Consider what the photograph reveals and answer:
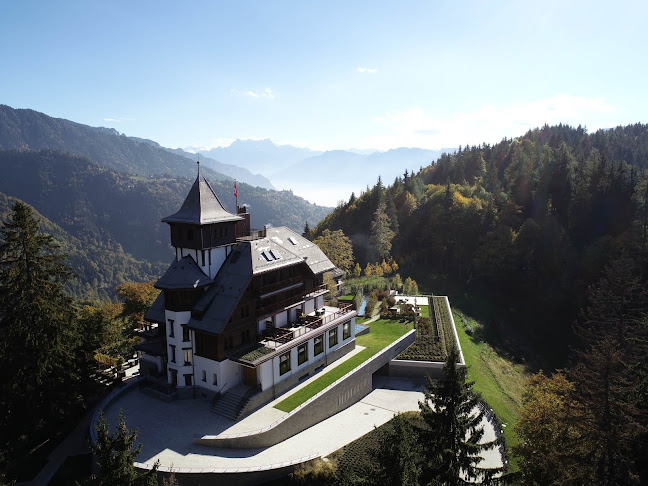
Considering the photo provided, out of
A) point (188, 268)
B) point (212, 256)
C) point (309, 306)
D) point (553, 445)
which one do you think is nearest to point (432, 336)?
point (309, 306)

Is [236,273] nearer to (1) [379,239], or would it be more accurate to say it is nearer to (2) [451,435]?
(2) [451,435]

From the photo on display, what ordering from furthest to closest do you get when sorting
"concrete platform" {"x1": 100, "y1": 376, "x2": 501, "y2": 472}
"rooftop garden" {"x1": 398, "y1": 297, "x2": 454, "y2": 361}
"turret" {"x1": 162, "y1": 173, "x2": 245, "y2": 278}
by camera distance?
"rooftop garden" {"x1": 398, "y1": 297, "x2": 454, "y2": 361} → "turret" {"x1": 162, "y1": 173, "x2": 245, "y2": 278} → "concrete platform" {"x1": 100, "y1": 376, "x2": 501, "y2": 472}

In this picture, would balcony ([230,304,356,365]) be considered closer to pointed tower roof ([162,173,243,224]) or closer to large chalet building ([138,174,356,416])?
large chalet building ([138,174,356,416])

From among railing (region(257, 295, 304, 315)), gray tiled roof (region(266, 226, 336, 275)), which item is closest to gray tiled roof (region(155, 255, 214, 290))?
railing (region(257, 295, 304, 315))

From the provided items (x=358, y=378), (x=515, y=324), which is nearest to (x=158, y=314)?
(x=358, y=378)

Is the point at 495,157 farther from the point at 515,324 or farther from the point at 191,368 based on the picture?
the point at 191,368

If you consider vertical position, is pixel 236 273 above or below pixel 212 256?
A: below

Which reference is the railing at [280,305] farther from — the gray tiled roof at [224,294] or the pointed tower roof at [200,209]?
the pointed tower roof at [200,209]
